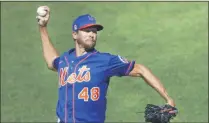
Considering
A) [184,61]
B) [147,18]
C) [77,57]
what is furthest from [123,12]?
[77,57]

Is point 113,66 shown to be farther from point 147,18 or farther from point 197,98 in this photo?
point 147,18

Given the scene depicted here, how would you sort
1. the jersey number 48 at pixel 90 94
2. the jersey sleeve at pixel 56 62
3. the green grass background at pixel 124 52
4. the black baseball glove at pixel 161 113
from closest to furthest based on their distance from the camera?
the black baseball glove at pixel 161 113 < the jersey number 48 at pixel 90 94 < the jersey sleeve at pixel 56 62 < the green grass background at pixel 124 52

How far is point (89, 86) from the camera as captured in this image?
6398 mm

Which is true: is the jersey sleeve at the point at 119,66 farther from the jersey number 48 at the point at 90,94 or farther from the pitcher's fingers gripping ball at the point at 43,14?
the pitcher's fingers gripping ball at the point at 43,14

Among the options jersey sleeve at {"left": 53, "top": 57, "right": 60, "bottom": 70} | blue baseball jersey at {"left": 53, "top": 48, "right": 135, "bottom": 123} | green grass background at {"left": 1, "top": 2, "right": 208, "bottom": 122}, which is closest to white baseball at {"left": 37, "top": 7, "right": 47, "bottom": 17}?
jersey sleeve at {"left": 53, "top": 57, "right": 60, "bottom": 70}

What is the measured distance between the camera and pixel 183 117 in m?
10.2

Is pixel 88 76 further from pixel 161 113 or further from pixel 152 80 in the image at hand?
pixel 161 113

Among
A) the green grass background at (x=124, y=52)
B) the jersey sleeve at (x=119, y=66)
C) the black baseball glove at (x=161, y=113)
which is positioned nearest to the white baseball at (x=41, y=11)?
the jersey sleeve at (x=119, y=66)

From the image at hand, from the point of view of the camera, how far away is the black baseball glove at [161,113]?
6.08m

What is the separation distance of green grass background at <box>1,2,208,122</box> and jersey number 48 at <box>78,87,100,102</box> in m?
3.85

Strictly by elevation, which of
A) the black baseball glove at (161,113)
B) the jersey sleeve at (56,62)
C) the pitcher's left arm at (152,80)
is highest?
the jersey sleeve at (56,62)

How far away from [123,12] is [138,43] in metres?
0.91

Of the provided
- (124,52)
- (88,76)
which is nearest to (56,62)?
(88,76)

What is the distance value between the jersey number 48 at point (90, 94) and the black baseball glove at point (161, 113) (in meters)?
0.52
